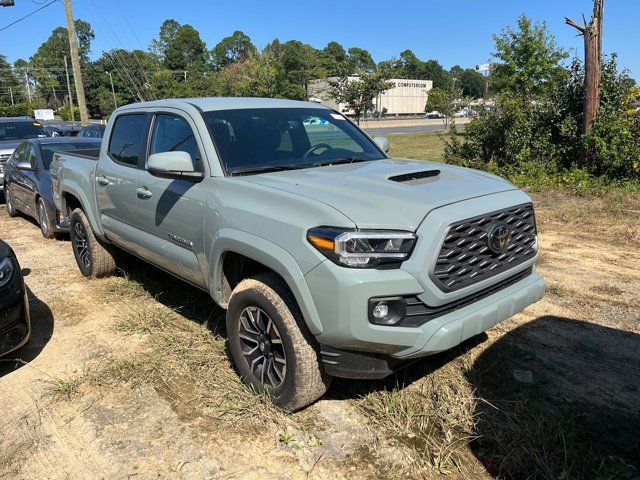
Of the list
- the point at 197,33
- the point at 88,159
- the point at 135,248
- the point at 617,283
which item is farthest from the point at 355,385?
the point at 197,33

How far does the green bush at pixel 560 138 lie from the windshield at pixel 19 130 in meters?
10.7

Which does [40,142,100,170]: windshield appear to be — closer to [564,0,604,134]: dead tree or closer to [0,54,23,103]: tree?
[564,0,604,134]: dead tree

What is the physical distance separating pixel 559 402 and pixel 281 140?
262 cm

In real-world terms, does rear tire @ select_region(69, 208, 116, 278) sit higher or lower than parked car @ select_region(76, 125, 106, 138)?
lower

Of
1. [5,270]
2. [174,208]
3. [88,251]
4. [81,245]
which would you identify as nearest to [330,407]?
[174,208]

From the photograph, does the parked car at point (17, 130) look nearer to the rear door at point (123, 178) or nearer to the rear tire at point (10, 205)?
the rear tire at point (10, 205)

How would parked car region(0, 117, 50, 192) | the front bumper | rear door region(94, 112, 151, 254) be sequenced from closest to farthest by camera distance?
the front bumper, rear door region(94, 112, 151, 254), parked car region(0, 117, 50, 192)

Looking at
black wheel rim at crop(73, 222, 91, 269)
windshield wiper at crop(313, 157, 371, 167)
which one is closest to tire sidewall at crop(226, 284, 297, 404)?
windshield wiper at crop(313, 157, 371, 167)

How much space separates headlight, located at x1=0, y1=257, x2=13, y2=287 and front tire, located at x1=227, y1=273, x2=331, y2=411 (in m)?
1.77

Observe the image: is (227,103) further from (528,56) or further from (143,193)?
(528,56)

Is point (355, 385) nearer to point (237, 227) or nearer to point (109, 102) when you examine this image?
point (237, 227)

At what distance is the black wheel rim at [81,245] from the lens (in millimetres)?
5863

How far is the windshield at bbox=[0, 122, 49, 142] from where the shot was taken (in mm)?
12969

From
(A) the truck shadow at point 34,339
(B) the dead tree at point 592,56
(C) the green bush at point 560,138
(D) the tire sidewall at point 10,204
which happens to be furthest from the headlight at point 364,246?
(B) the dead tree at point 592,56
